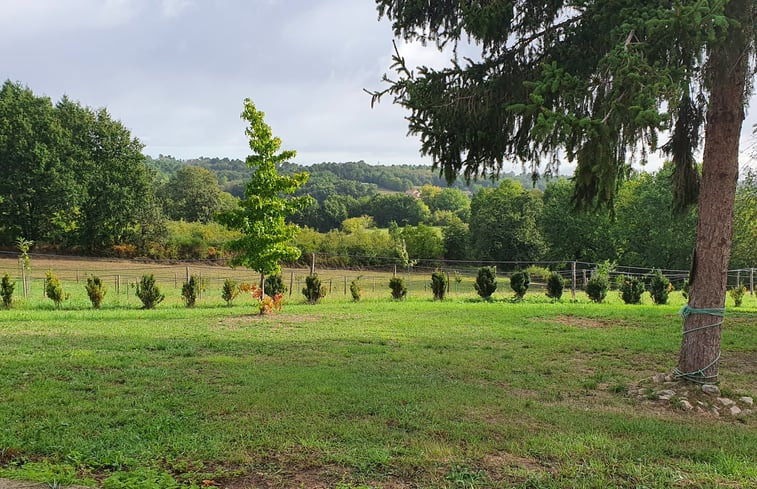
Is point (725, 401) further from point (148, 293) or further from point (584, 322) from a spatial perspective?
point (148, 293)

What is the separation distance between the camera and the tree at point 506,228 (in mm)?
46250

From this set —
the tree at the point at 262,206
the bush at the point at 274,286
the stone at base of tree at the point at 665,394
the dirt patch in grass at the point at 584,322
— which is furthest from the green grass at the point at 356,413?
the bush at the point at 274,286

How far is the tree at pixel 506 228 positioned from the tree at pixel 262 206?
35.3 meters

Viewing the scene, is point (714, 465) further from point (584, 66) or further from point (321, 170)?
point (321, 170)

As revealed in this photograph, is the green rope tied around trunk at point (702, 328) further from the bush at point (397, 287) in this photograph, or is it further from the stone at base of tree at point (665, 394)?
the bush at point (397, 287)

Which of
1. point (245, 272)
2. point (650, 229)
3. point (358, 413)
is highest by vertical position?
point (650, 229)

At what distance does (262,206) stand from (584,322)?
7.97 m

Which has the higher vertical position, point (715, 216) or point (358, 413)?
point (715, 216)

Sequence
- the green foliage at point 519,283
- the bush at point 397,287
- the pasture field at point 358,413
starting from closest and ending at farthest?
the pasture field at point 358,413 < the bush at point 397,287 < the green foliage at point 519,283

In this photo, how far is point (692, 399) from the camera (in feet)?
17.0

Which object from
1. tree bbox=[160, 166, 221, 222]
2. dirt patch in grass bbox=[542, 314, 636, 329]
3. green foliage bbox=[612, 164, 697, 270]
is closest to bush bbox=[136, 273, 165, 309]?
dirt patch in grass bbox=[542, 314, 636, 329]

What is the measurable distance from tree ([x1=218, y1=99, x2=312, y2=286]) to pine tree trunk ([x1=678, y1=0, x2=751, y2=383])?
9245mm

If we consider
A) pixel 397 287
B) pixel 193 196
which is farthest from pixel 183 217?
pixel 397 287

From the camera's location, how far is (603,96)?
15.0 ft
